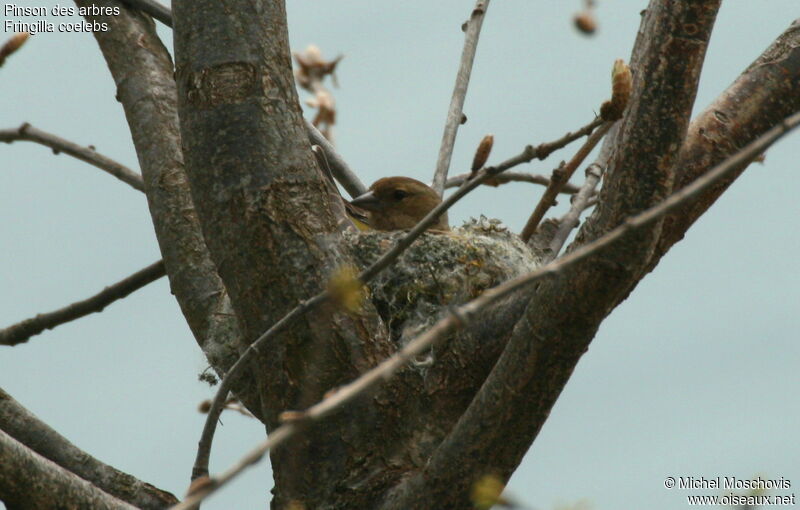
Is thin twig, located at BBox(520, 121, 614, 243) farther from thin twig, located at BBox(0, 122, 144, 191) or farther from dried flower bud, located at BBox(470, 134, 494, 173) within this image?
thin twig, located at BBox(0, 122, 144, 191)

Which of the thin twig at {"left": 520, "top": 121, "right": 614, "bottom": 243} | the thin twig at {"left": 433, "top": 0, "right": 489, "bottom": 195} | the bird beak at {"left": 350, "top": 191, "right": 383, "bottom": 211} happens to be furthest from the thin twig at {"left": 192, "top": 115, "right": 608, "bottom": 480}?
the bird beak at {"left": 350, "top": 191, "right": 383, "bottom": 211}

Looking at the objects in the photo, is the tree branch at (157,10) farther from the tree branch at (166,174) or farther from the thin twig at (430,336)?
the thin twig at (430,336)

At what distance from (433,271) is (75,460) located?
180 centimetres

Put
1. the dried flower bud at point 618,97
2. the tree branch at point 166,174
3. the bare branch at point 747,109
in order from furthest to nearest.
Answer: the tree branch at point 166,174 < the bare branch at point 747,109 < the dried flower bud at point 618,97

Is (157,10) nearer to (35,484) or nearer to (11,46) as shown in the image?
(11,46)

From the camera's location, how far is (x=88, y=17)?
5.56m

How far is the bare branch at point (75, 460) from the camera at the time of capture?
13.3 ft

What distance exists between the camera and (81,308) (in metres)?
5.04

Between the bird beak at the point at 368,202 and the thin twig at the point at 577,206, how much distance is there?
1.47 metres

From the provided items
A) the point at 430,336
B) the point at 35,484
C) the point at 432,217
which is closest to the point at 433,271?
the point at 35,484

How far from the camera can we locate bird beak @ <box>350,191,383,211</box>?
6.79 m

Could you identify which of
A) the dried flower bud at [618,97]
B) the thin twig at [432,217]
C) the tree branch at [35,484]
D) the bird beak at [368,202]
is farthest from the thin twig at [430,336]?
the bird beak at [368,202]

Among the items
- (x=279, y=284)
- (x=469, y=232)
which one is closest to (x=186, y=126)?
(x=279, y=284)

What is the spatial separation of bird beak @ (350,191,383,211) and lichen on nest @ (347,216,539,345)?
703mm
